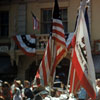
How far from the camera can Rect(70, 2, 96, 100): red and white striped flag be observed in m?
7.70

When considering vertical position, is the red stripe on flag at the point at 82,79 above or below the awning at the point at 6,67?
above

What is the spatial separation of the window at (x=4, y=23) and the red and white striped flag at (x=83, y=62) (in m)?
A: 13.8

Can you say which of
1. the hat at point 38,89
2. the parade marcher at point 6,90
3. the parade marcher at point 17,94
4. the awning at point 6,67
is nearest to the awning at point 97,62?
the awning at point 6,67

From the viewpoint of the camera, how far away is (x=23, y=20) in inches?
841

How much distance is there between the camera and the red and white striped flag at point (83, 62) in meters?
7.70

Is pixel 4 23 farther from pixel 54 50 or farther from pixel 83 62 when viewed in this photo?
pixel 83 62

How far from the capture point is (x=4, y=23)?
72.3ft

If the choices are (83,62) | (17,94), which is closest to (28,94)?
(17,94)

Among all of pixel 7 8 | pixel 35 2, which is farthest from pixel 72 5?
pixel 7 8

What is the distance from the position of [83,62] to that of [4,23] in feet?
48.1

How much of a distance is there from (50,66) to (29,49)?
9942 mm

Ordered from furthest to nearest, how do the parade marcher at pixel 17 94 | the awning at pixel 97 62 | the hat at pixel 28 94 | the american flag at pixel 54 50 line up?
the awning at pixel 97 62
the parade marcher at pixel 17 94
the hat at pixel 28 94
the american flag at pixel 54 50

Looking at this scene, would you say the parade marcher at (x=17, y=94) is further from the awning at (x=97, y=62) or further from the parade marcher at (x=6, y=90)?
the awning at (x=97, y=62)

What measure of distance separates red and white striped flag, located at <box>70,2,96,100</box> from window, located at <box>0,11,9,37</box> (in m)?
13.8
